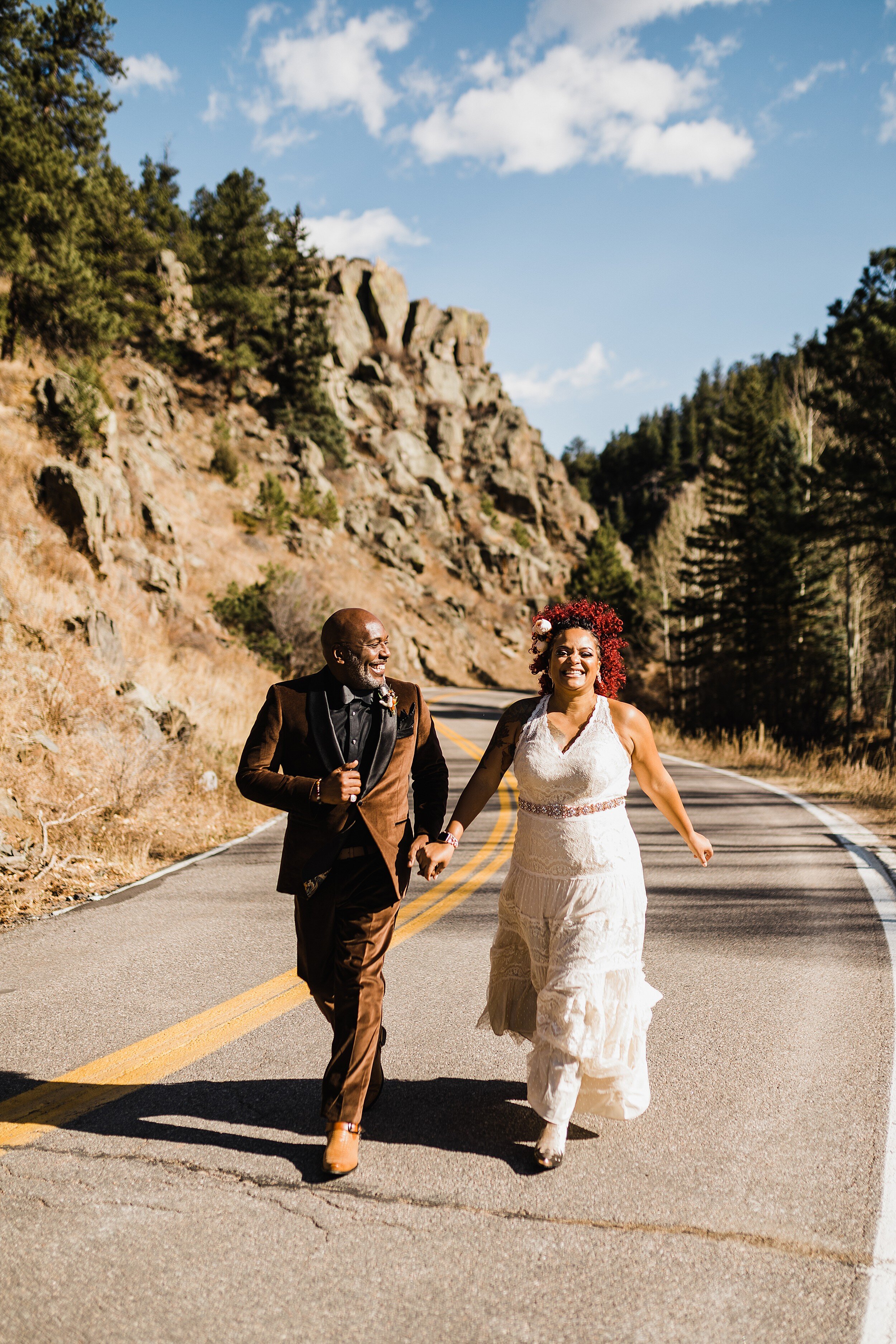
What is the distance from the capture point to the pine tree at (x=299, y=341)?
5306 cm

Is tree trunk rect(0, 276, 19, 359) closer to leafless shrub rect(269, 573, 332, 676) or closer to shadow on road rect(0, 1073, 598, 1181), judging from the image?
leafless shrub rect(269, 573, 332, 676)

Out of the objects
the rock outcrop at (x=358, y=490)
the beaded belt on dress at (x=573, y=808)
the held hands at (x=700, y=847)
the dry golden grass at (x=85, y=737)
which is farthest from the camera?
the rock outcrop at (x=358, y=490)

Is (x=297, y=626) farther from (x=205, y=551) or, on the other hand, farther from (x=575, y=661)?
(x=575, y=661)

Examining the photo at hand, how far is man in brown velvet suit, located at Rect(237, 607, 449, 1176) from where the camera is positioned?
10.7 ft

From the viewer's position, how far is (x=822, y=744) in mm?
28141

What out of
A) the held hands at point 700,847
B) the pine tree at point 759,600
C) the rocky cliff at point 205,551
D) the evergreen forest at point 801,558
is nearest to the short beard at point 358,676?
the held hands at point 700,847

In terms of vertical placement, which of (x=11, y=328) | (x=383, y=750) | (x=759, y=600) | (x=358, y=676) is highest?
(x=11, y=328)

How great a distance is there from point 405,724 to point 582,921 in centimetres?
101

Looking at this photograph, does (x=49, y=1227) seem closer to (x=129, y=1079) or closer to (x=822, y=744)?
(x=129, y=1079)

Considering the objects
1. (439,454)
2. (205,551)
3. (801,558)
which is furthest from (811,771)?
(439,454)

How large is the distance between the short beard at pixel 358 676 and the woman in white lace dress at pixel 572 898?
56 centimetres

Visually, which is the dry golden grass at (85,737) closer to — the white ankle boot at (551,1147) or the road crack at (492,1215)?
the road crack at (492,1215)

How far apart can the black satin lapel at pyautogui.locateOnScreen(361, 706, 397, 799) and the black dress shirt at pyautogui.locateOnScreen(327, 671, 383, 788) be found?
1cm

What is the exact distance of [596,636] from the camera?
3979mm
